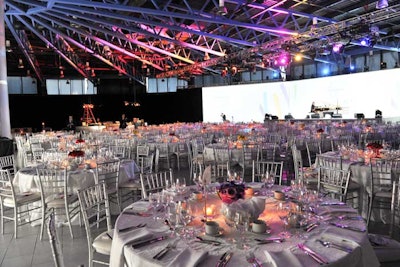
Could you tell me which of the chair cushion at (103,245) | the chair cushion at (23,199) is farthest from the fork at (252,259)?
the chair cushion at (23,199)

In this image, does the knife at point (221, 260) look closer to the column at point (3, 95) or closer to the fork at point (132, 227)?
the fork at point (132, 227)

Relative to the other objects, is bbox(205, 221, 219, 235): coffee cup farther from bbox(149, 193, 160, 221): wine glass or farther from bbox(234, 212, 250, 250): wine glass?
bbox(149, 193, 160, 221): wine glass

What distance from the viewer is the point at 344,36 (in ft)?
40.7

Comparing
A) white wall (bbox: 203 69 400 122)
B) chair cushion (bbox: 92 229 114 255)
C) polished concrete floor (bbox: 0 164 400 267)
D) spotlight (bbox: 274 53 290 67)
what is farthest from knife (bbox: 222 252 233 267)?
white wall (bbox: 203 69 400 122)

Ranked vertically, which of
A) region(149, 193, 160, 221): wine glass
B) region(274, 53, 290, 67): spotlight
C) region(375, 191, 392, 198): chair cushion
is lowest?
region(375, 191, 392, 198): chair cushion

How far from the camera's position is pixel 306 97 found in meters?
21.2

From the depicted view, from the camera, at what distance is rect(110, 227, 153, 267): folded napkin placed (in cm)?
250

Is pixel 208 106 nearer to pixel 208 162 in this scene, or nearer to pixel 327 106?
pixel 327 106

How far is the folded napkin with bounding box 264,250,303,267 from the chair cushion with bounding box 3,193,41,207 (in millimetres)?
4251

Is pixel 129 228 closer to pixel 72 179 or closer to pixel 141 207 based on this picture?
pixel 141 207

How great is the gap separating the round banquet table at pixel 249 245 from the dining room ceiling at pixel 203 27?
626cm

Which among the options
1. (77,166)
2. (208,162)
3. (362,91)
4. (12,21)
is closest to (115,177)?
(77,166)

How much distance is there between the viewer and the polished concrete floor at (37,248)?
422 centimetres

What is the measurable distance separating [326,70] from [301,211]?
21.9 meters
